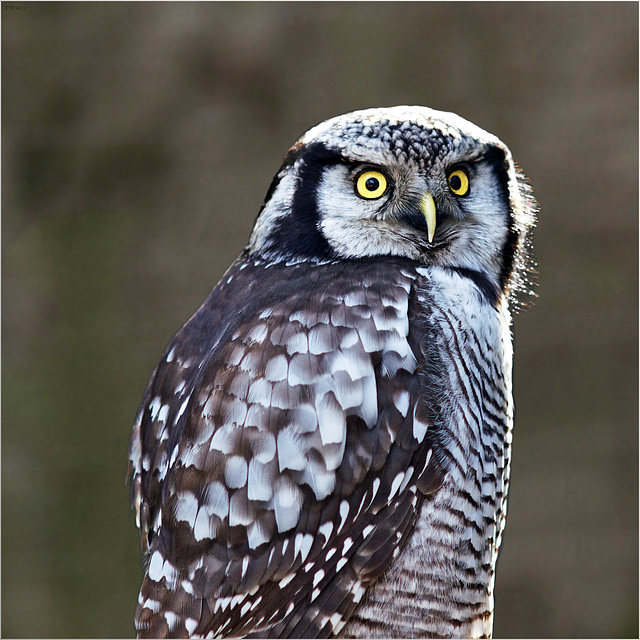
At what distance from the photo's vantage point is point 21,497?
14.3 ft

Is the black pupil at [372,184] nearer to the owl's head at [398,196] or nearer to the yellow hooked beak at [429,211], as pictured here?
the owl's head at [398,196]

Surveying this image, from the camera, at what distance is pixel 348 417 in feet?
4.99

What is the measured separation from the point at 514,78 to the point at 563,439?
2081mm

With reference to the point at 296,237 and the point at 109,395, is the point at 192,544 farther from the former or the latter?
the point at 109,395

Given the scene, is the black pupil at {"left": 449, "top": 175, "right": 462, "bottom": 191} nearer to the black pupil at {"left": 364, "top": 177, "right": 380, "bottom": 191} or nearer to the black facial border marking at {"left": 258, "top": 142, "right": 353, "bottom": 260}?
the black pupil at {"left": 364, "top": 177, "right": 380, "bottom": 191}

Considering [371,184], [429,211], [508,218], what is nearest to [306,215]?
[371,184]

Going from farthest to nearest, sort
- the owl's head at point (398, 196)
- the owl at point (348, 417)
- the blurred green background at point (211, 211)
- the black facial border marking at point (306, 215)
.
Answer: the blurred green background at point (211, 211) < the black facial border marking at point (306, 215) < the owl's head at point (398, 196) < the owl at point (348, 417)

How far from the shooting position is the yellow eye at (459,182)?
5.59ft

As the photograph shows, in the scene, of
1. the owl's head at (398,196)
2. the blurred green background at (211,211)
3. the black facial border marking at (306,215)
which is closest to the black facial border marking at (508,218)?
the owl's head at (398,196)

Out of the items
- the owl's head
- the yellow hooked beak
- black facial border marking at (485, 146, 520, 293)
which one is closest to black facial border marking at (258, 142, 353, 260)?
the owl's head

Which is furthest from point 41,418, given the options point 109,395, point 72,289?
point 72,289

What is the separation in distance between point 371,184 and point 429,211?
0.17m

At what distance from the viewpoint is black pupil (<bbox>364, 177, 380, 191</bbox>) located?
169 centimetres

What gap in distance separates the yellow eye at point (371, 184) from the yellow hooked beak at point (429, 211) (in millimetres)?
111
